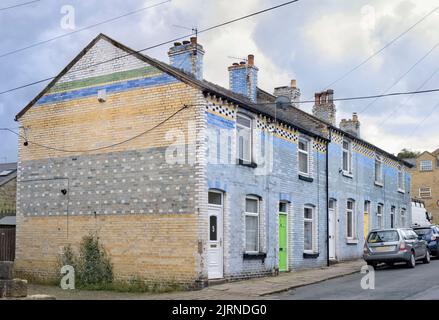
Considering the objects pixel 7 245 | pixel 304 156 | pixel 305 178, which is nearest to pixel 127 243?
pixel 7 245

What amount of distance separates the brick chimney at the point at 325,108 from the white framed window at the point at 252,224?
11.1 metres

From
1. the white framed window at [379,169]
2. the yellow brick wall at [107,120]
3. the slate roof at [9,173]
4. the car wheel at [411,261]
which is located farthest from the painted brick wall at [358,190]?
the slate roof at [9,173]

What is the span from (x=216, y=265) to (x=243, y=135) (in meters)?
4.65

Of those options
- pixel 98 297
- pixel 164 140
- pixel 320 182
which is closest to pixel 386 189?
pixel 320 182

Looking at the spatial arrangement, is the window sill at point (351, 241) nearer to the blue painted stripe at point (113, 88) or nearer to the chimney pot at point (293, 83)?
the chimney pot at point (293, 83)

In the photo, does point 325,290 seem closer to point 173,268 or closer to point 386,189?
point 173,268

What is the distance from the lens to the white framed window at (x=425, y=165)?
2721 inches

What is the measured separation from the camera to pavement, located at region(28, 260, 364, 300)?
641 inches

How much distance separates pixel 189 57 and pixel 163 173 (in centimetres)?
468

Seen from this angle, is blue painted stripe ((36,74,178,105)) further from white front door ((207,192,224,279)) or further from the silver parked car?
the silver parked car

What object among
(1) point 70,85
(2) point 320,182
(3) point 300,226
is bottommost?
(3) point 300,226

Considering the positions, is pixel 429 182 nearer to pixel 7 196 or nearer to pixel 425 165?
pixel 425 165

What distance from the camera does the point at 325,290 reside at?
17.4 metres
